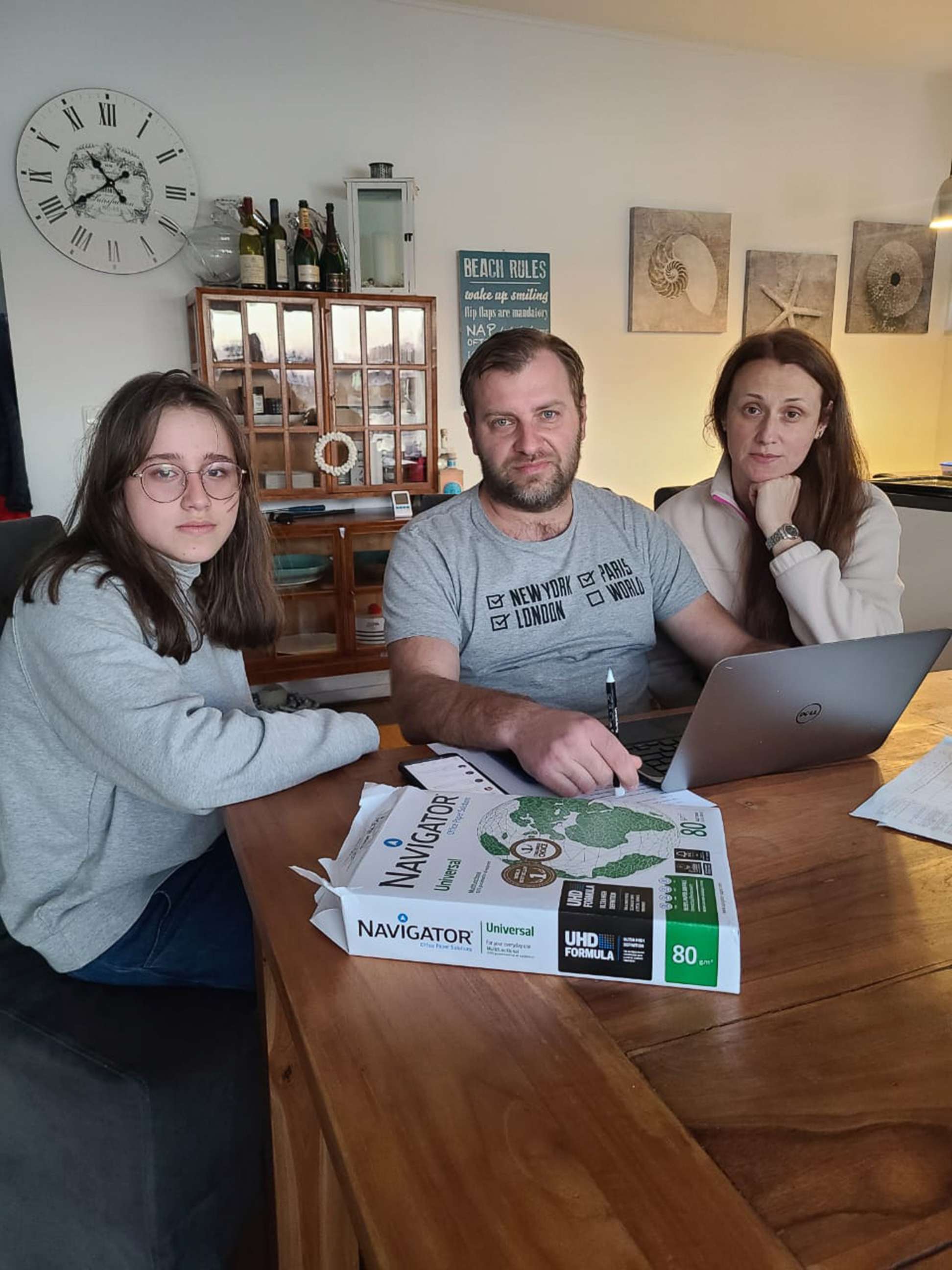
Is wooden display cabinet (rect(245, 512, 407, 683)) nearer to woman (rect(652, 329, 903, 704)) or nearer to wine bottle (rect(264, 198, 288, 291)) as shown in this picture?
wine bottle (rect(264, 198, 288, 291))

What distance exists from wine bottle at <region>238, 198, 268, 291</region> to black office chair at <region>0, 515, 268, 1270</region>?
2849mm

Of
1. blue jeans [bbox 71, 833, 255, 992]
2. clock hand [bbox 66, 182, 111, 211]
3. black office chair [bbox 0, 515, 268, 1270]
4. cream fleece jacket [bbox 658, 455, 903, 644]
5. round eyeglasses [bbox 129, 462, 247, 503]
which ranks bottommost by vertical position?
black office chair [bbox 0, 515, 268, 1270]

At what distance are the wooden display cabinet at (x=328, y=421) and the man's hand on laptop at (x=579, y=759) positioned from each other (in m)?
2.59

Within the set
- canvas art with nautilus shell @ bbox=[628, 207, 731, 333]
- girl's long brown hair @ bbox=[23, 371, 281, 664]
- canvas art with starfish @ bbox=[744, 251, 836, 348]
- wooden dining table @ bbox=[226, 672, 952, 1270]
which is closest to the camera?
wooden dining table @ bbox=[226, 672, 952, 1270]

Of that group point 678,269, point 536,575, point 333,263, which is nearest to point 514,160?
point 678,269

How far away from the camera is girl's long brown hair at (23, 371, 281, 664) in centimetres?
116

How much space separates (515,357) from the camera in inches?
62.6

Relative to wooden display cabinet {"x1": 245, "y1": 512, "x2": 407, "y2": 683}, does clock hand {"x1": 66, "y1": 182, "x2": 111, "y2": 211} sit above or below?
above

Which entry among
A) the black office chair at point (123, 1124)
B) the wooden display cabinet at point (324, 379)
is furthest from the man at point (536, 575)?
the wooden display cabinet at point (324, 379)

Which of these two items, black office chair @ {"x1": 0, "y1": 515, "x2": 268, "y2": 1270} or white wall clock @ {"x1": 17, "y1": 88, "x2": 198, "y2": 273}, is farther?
white wall clock @ {"x1": 17, "y1": 88, "x2": 198, "y2": 273}

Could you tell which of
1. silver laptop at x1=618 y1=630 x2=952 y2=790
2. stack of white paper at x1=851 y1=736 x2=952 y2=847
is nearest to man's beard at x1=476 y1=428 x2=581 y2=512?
silver laptop at x1=618 y1=630 x2=952 y2=790

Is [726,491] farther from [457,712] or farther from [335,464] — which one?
[335,464]

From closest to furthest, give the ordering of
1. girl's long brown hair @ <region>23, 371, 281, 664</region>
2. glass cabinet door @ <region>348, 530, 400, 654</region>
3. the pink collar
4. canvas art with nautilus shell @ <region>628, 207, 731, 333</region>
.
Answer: girl's long brown hair @ <region>23, 371, 281, 664</region>, the pink collar, glass cabinet door @ <region>348, 530, 400, 654</region>, canvas art with nautilus shell @ <region>628, 207, 731, 333</region>

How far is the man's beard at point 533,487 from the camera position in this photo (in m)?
1.58
